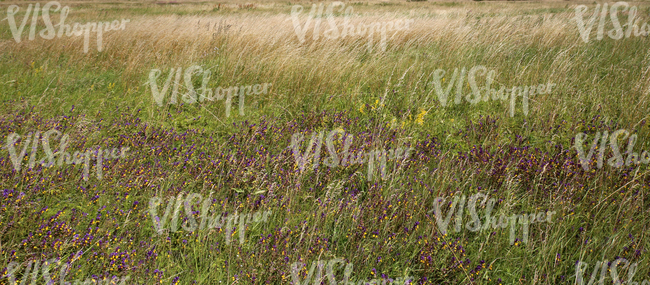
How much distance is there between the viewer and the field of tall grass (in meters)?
2.05

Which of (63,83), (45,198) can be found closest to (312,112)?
(45,198)

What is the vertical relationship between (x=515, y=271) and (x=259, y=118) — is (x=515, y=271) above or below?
below

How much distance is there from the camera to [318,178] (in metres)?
2.74

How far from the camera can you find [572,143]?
3.27 metres

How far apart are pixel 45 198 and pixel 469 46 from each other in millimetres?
6303

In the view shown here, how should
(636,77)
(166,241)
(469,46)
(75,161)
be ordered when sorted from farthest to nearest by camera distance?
(469,46), (636,77), (75,161), (166,241)

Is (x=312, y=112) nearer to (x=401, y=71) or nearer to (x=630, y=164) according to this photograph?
(x=401, y=71)

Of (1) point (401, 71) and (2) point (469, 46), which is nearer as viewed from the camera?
(1) point (401, 71)

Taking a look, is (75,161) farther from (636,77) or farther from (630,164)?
(636,77)

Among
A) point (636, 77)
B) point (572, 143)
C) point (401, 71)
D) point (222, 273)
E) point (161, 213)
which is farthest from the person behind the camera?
point (401, 71)

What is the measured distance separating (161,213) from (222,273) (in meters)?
0.73

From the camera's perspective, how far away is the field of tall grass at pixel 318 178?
2.05 metres

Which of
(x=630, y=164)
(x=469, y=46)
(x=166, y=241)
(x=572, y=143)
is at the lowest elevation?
(x=166, y=241)

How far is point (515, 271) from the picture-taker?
2.11m
